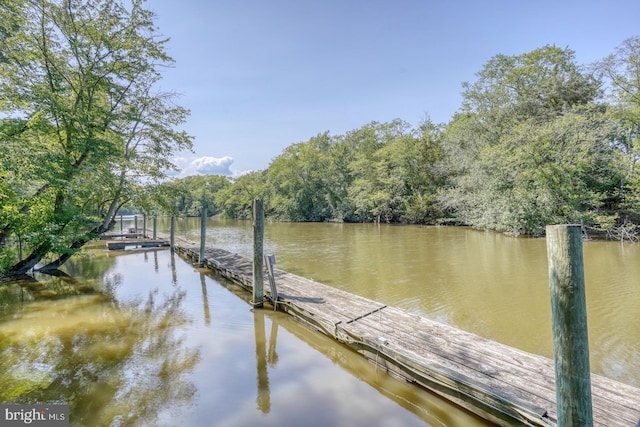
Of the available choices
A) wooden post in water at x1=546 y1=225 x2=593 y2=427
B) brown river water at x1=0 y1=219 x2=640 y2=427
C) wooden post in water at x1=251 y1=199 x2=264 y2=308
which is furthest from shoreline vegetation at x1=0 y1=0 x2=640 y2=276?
wooden post in water at x1=546 y1=225 x2=593 y2=427

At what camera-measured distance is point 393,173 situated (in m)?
32.1

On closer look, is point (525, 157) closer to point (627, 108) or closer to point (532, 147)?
point (532, 147)

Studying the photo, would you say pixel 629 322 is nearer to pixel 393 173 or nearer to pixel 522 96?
pixel 522 96

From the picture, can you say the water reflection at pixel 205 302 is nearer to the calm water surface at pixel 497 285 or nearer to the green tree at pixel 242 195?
the calm water surface at pixel 497 285

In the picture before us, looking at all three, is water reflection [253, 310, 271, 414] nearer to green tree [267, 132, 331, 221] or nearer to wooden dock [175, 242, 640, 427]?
wooden dock [175, 242, 640, 427]

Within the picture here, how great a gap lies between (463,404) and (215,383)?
9.96 ft

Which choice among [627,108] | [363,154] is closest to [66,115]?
[627,108]

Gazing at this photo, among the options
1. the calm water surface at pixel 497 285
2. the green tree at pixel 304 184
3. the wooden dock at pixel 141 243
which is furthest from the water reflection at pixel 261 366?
the green tree at pixel 304 184

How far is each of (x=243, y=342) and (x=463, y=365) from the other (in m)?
3.56

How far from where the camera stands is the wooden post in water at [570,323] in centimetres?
204

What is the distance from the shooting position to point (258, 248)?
670 cm

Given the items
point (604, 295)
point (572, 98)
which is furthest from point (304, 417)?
point (572, 98)

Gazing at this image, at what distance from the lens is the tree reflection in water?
3676 mm

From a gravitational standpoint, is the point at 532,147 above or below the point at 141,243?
above
